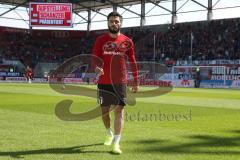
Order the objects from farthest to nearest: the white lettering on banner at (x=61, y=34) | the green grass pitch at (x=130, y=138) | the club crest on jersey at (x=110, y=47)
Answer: the white lettering on banner at (x=61, y=34)
the club crest on jersey at (x=110, y=47)
the green grass pitch at (x=130, y=138)

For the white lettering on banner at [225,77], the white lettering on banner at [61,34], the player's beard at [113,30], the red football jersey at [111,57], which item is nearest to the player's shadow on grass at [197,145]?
the red football jersey at [111,57]

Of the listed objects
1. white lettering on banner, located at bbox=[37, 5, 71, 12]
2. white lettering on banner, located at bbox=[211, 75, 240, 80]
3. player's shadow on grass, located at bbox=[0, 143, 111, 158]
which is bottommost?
player's shadow on grass, located at bbox=[0, 143, 111, 158]

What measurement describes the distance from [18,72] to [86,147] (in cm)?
5478

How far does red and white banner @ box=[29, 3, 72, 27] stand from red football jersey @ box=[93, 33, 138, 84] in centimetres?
4850

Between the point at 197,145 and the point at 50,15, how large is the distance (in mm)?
48874

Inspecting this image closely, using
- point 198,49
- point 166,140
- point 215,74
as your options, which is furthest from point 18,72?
point 166,140

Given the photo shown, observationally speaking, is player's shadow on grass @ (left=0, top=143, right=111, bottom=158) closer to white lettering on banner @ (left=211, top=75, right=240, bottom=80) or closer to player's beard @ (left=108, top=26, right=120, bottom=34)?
player's beard @ (left=108, top=26, right=120, bottom=34)

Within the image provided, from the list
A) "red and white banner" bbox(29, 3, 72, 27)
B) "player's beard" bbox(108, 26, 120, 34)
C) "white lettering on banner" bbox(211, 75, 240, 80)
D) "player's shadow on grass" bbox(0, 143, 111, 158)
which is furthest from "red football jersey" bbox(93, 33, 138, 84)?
"red and white banner" bbox(29, 3, 72, 27)

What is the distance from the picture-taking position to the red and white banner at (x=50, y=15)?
5541 centimetres

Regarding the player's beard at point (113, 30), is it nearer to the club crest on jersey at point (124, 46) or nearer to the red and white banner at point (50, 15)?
the club crest on jersey at point (124, 46)

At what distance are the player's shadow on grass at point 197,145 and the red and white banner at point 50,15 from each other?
47490mm

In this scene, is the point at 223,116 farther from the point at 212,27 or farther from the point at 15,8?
the point at 15,8

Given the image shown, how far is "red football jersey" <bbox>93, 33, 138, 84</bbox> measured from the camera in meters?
7.97

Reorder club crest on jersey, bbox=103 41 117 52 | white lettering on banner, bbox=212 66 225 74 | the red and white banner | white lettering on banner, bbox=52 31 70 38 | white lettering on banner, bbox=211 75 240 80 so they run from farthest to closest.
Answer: white lettering on banner, bbox=52 31 70 38
the red and white banner
white lettering on banner, bbox=212 66 225 74
white lettering on banner, bbox=211 75 240 80
club crest on jersey, bbox=103 41 117 52
